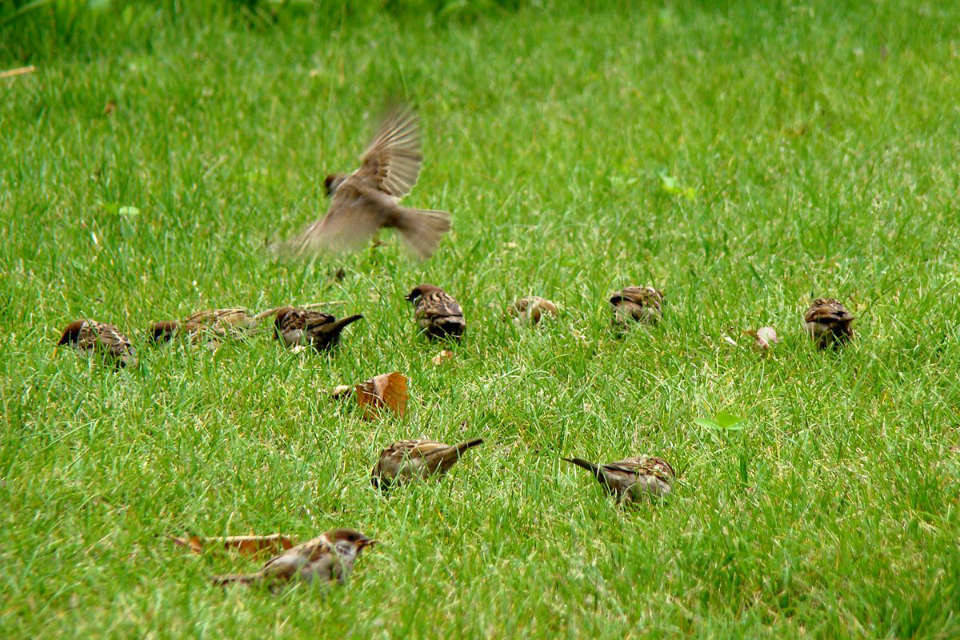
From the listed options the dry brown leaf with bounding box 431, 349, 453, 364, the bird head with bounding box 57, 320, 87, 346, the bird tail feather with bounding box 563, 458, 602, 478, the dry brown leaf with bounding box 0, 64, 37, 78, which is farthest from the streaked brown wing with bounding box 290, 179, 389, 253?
the dry brown leaf with bounding box 0, 64, 37, 78

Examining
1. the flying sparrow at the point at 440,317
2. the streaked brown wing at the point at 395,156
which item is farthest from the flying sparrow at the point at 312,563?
the streaked brown wing at the point at 395,156

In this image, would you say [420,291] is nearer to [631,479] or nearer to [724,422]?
[724,422]

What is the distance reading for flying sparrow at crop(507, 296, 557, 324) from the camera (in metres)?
4.49

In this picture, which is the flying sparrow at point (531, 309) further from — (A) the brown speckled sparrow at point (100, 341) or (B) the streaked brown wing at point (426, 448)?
(A) the brown speckled sparrow at point (100, 341)

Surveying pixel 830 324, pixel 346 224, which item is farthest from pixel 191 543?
pixel 830 324

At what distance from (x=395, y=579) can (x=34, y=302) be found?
8.13 feet

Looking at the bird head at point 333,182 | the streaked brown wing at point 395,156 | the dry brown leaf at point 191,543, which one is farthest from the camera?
the bird head at point 333,182

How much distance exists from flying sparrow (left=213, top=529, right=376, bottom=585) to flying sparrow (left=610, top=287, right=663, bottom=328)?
1.85m

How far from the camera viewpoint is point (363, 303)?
15.3ft

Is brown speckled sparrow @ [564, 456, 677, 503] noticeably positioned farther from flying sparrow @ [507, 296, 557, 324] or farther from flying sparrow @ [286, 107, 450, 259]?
flying sparrow @ [286, 107, 450, 259]

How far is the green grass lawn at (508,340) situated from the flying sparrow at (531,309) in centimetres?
9

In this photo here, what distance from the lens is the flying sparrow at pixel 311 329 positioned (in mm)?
4133

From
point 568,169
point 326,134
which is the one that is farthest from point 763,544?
point 326,134

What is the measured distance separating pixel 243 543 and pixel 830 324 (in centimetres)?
236
